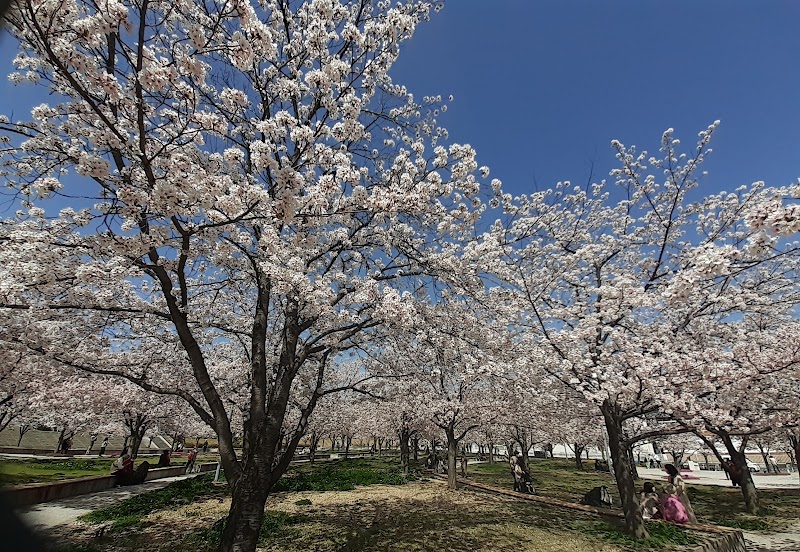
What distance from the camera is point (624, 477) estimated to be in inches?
376

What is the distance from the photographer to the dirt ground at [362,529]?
873 cm

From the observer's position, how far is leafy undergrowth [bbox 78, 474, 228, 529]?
36.0 ft

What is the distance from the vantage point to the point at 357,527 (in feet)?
33.8

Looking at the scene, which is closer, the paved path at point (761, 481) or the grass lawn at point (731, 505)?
the grass lawn at point (731, 505)

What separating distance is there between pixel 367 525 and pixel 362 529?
47 centimetres

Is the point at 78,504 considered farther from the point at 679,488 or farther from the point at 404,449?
the point at 679,488

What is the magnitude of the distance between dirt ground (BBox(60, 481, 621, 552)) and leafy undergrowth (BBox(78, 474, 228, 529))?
20.2 inches

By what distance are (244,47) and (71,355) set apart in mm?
7115

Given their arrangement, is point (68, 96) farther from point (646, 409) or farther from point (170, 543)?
point (646, 409)

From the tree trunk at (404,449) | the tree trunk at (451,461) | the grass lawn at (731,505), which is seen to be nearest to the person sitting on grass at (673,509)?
the grass lawn at (731,505)

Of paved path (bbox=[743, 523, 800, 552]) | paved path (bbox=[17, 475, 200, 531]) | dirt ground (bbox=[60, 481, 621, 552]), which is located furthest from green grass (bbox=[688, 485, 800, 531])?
paved path (bbox=[17, 475, 200, 531])

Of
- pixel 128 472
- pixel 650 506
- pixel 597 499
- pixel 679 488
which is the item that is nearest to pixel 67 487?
pixel 128 472

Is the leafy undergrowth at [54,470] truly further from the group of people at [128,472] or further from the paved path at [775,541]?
the paved path at [775,541]

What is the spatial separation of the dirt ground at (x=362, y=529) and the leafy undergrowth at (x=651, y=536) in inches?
18.0
